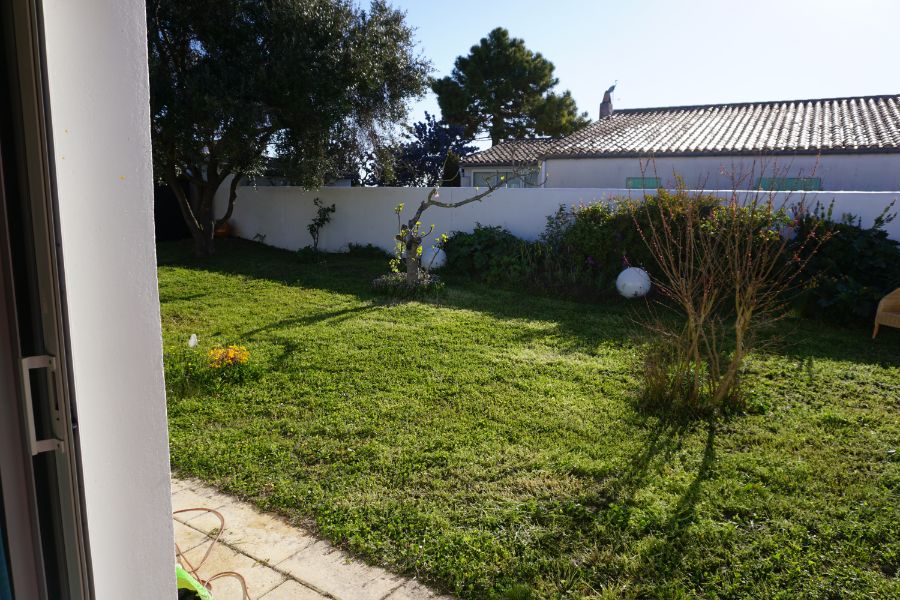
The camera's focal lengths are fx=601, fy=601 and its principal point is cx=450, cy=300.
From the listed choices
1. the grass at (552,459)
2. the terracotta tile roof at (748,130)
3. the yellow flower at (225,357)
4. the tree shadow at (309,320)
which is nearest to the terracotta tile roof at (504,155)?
the terracotta tile roof at (748,130)

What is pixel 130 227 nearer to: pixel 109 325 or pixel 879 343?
pixel 109 325

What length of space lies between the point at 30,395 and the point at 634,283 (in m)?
8.04

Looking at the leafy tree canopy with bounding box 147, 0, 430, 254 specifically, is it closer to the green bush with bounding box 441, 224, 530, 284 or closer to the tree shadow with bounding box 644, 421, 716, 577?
the green bush with bounding box 441, 224, 530, 284

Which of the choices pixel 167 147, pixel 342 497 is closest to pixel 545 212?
pixel 167 147

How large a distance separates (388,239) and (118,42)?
1162cm

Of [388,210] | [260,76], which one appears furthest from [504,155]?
[260,76]

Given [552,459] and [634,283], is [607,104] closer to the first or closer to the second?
[634,283]

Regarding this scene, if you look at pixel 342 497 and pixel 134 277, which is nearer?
pixel 134 277

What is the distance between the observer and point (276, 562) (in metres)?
2.83

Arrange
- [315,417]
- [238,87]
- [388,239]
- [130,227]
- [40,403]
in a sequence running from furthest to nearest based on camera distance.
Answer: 1. [388,239]
2. [238,87]
3. [315,417]
4. [130,227]
5. [40,403]

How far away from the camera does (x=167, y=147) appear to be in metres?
10.8

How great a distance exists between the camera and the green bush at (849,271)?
714cm

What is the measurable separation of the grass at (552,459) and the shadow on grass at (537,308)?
0.07m

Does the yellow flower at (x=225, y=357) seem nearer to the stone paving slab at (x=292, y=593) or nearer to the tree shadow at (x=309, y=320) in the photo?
the tree shadow at (x=309, y=320)
